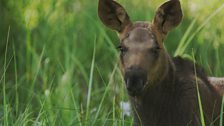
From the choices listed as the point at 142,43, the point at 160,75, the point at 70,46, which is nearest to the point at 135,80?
the point at 142,43

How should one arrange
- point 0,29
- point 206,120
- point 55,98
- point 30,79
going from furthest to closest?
point 0,29 < point 30,79 < point 55,98 < point 206,120

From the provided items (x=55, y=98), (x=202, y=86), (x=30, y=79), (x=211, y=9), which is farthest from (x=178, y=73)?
(x=211, y=9)

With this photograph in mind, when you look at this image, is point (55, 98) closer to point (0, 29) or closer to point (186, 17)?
point (0, 29)

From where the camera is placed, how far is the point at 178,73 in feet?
22.5

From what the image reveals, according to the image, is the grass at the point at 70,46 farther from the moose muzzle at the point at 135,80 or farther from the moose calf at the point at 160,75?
the moose muzzle at the point at 135,80

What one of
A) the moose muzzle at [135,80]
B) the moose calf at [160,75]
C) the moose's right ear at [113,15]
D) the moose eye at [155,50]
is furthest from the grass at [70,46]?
the moose muzzle at [135,80]

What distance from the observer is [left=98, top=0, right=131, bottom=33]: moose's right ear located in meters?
6.86

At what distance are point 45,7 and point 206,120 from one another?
12.0 feet

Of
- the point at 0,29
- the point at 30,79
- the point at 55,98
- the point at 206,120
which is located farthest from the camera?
the point at 0,29

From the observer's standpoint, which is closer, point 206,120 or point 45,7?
point 206,120

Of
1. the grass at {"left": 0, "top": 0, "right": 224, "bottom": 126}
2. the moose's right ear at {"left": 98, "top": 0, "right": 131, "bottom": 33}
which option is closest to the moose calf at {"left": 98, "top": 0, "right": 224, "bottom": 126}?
the moose's right ear at {"left": 98, "top": 0, "right": 131, "bottom": 33}

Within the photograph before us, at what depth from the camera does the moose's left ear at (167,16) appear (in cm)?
683

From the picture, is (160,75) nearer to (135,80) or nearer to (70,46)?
(135,80)

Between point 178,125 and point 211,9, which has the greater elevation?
point 211,9
